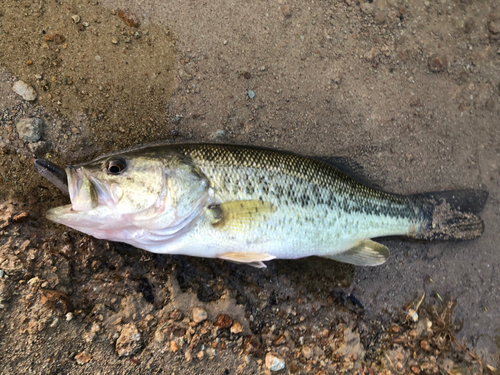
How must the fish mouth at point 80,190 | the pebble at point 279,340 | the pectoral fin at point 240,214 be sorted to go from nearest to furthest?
the fish mouth at point 80,190
the pectoral fin at point 240,214
the pebble at point 279,340

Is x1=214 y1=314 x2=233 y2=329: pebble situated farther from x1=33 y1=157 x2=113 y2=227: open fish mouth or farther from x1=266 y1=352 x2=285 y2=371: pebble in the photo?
x1=33 y1=157 x2=113 y2=227: open fish mouth

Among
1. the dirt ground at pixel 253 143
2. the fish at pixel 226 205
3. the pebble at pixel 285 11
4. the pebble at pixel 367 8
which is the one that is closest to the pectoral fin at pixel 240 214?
the fish at pixel 226 205

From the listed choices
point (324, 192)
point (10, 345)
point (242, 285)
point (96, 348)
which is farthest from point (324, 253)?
point (10, 345)

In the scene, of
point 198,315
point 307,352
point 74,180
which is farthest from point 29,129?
point 307,352

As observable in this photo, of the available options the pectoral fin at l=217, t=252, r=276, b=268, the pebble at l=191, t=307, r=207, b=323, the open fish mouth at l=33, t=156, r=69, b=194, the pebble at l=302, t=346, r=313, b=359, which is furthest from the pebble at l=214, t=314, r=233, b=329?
the open fish mouth at l=33, t=156, r=69, b=194

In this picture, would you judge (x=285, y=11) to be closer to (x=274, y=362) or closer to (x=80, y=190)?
(x=80, y=190)

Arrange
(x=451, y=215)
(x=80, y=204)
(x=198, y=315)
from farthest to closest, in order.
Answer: (x=451, y=215) → (x=198, y=315) → (x=80, y=204)

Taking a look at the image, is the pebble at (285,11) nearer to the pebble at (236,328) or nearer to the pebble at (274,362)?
the pebble at (236,328)
